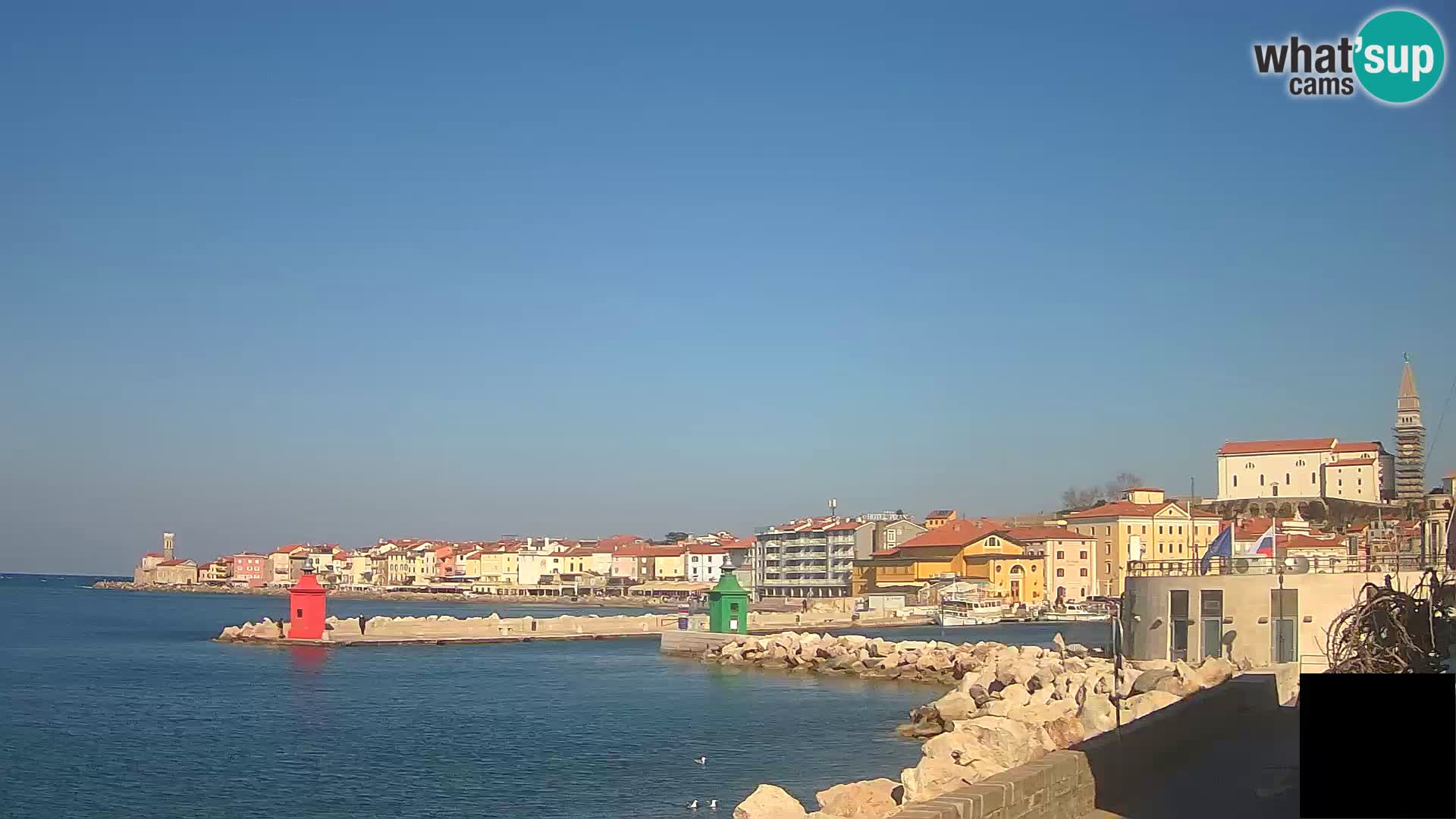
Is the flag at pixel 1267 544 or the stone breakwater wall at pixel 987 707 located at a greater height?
the flag at pixel 1267 544

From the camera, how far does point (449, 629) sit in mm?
59906

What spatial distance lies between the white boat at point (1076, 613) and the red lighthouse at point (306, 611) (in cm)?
4211

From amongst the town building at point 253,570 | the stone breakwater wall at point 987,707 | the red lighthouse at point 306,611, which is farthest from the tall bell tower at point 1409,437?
the town building at point 253,570

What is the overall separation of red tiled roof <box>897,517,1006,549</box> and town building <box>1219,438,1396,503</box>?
2547 centimetres

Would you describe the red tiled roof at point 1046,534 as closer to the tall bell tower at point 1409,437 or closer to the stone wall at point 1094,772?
the tall bell tower at point 1409,437

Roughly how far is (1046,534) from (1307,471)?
27461 mm

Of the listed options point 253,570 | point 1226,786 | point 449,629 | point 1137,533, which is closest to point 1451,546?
point 1226,786

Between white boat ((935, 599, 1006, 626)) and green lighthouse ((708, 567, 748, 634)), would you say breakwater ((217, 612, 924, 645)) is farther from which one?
white boat ((935, 599, 1006, 626))

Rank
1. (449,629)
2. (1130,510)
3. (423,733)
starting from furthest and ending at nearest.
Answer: (1130,510) < (449,629) < (423,733)

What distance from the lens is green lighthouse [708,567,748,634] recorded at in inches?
2108

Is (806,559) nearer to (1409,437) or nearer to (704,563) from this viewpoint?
(704,563)

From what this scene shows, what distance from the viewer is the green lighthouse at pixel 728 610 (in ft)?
176

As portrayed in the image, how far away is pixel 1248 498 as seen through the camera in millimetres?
106562

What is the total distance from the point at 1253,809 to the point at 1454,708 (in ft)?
18.1
